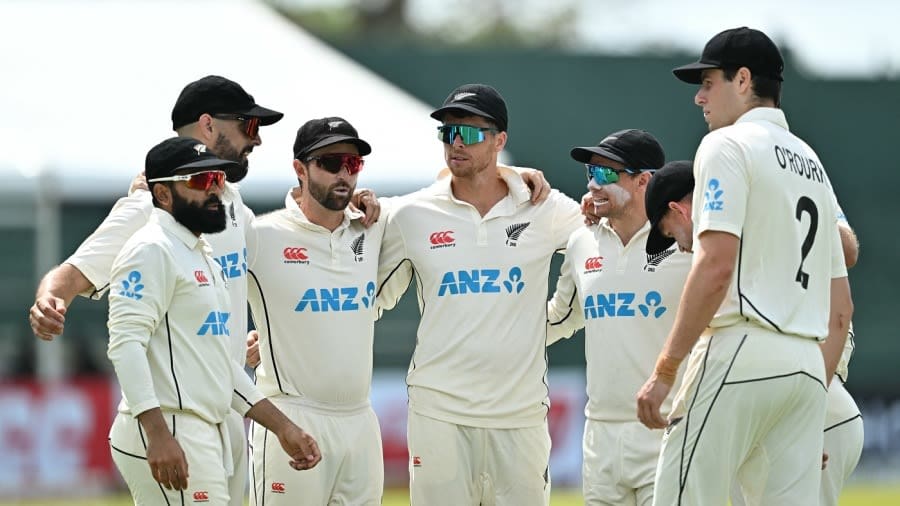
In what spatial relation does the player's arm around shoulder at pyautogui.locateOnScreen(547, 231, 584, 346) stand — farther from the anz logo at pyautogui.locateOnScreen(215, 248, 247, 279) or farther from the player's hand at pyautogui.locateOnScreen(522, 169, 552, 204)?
the anz logo at pyautogui.locateOnScreen(215, 248, 247, 279)

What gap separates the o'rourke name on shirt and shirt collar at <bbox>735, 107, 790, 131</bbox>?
16 centimetres

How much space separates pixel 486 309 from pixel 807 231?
1.89 metres

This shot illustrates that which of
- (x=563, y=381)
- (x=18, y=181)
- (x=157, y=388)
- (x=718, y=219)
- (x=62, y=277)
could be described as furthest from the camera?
(x=563, y=381)

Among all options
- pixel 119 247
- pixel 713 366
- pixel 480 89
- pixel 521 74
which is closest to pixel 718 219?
pixel 713 366

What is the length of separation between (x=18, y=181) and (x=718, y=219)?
10040 millimetres

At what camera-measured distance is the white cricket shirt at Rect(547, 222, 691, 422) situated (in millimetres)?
6926

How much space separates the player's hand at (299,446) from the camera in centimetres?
641

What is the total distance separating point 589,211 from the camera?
7230 mm

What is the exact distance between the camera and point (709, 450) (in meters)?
5.71

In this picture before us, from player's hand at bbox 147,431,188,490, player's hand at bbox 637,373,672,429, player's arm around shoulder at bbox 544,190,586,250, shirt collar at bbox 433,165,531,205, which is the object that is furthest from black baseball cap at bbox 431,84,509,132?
player's hand at bbox 147,431,188,490

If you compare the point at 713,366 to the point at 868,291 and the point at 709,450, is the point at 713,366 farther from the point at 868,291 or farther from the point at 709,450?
the point at 868,291

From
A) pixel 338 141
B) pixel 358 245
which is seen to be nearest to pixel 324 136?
pixel 338 141

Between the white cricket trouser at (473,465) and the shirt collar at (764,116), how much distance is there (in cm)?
207

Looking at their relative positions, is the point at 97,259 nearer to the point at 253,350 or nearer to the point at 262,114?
the point at 262,114
